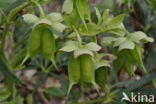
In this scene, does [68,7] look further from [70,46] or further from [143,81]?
[143,81]

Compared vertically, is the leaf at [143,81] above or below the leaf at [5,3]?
below

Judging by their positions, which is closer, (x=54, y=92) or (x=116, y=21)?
(x=116, y=21)

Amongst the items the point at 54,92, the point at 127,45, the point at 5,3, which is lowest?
the point at 54,92

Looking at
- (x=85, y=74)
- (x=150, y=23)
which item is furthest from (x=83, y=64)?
(x=150, y=23)

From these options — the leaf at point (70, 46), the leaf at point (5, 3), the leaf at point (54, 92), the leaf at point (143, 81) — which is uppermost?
the leaf at point (5, 3)

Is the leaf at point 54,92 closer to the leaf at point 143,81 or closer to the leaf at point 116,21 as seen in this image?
the leaf at point 143,81

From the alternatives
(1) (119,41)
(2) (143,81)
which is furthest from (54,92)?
(1) (119,41)

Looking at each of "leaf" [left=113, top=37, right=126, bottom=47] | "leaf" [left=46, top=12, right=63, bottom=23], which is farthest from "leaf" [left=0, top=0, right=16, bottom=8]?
"leaf" [left=113, top=37, right=126, bottom=47]

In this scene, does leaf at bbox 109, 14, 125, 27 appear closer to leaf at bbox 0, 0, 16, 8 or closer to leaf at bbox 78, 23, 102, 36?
leaf at bbox 78, 23, 102, 36

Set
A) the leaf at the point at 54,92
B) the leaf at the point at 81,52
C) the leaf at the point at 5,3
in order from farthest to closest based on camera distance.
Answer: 1. the leaf at the point at 54,92
2. the leaf at the point at 5,3
3. the leaf at the point at 81,52

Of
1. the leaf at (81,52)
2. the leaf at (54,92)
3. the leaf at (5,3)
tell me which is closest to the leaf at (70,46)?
the leaf at (81,52)

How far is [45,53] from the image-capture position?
33.3 inches

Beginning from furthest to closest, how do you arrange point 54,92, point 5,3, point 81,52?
point 54,92
point 5,3
point 81,52

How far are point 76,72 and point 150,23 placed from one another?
0.66 m
